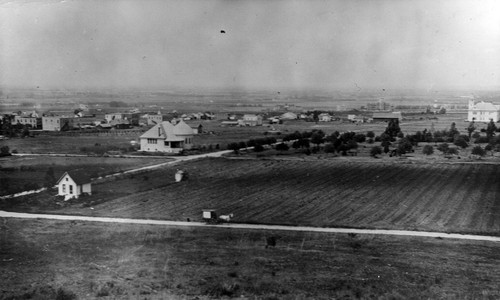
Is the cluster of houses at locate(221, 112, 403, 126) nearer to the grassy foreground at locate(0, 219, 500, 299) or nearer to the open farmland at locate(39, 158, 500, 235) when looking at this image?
the open farmland at locate(39, 158, 500, 235)

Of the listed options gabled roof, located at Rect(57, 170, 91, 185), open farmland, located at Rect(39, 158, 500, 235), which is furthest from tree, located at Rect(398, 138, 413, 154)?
gabled roof, located at Rect(57, 170, 91, 185)

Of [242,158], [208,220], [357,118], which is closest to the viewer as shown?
[208,220]

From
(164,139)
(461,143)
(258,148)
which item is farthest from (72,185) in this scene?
(461,143)

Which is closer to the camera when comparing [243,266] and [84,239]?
[243,266]

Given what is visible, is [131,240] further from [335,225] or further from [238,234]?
[335,225]

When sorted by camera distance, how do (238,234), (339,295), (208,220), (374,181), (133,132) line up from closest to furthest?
(339,295) < (238,234) < (208,220) < (374,181) < (133,132)

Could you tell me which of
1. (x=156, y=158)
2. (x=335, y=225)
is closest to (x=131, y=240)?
(x=335, y=225)

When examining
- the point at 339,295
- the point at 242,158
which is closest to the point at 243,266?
the point at 339,295

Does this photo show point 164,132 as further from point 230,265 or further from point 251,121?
point 251,121
